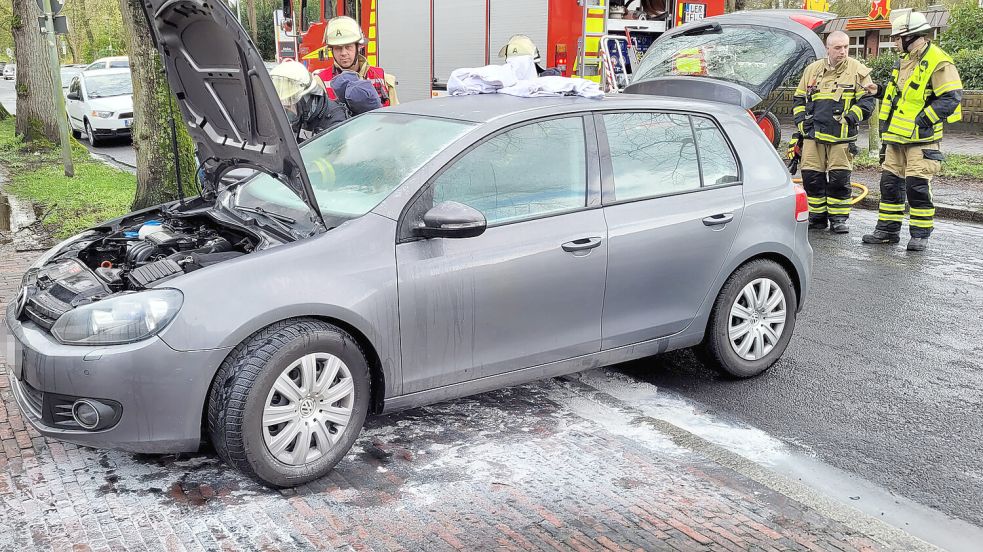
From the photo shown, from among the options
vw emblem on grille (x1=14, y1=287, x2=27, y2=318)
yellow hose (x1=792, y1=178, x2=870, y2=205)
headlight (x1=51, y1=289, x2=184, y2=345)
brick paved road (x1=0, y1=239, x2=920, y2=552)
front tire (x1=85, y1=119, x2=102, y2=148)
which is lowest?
front tire (x1=85, y1=119, x2=102, y2=148)

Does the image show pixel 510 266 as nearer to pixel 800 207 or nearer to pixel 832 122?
pixel 800 207

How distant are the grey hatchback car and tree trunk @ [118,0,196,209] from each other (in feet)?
14.3

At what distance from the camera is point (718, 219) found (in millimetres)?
5023

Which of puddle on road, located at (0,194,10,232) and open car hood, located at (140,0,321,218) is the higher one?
open car hood, located at (140,0,321,218)

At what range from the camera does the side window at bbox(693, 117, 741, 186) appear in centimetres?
514

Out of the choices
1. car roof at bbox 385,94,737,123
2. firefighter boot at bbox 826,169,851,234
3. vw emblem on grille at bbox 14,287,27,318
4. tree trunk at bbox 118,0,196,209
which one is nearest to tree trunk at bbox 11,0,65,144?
tree trunk at bbox 118,0,196,209

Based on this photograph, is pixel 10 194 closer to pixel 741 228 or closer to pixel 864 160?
pixel 741 228

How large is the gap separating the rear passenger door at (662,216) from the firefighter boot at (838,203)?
16.0 ft

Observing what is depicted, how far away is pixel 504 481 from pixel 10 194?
1058cm

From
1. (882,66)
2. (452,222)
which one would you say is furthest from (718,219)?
(882,66)

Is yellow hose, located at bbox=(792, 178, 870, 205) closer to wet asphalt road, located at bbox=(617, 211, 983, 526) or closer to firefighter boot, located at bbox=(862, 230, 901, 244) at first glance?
firefighter boot, located at bbox=(862, 230, 901, 244)

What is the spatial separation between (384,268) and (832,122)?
682 centimetres

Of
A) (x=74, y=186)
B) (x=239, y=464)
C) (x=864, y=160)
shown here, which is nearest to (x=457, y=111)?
(x=239, y=464)

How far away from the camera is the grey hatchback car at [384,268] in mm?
3689
